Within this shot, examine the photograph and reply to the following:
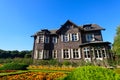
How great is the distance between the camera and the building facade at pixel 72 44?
2453 centimetres

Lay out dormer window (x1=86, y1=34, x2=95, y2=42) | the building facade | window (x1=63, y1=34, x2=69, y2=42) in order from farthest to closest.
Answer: window (x1=63, y1=34, x2=69, y2=42), dormer window (x1=86, y1=34, x2=95, y2=42), the building facade

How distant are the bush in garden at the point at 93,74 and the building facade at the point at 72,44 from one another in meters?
20.6

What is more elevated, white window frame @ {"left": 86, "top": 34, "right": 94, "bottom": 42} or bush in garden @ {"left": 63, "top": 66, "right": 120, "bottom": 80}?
white window frame @ {"left": 86, "top": 34, "right": 94, "bottom": 42}

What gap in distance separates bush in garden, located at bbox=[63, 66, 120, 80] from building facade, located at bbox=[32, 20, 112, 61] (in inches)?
813

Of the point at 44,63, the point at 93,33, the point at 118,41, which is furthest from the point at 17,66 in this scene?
the point at 118,41

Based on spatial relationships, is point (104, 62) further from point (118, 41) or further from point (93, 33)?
point (118, 41)

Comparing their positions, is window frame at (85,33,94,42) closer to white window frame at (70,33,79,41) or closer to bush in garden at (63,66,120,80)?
white window frame at (70,33,79,41)

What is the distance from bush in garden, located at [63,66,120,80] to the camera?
3.77 meters

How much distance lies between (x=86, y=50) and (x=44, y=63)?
978 centimetres

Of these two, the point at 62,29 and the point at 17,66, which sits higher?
the point at 62,29

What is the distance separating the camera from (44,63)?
26.5 metres

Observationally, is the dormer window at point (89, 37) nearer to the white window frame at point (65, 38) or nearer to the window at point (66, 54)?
the white window frame at point (65, 38)

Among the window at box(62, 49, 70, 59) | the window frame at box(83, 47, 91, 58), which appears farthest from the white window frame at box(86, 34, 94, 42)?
the window at box(62, 49, 70, 59)

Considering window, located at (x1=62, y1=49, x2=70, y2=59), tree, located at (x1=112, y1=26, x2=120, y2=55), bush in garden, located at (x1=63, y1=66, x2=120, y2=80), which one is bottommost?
bush in garden, located at (x1=63, y1=66, x2=120, y2=80)
